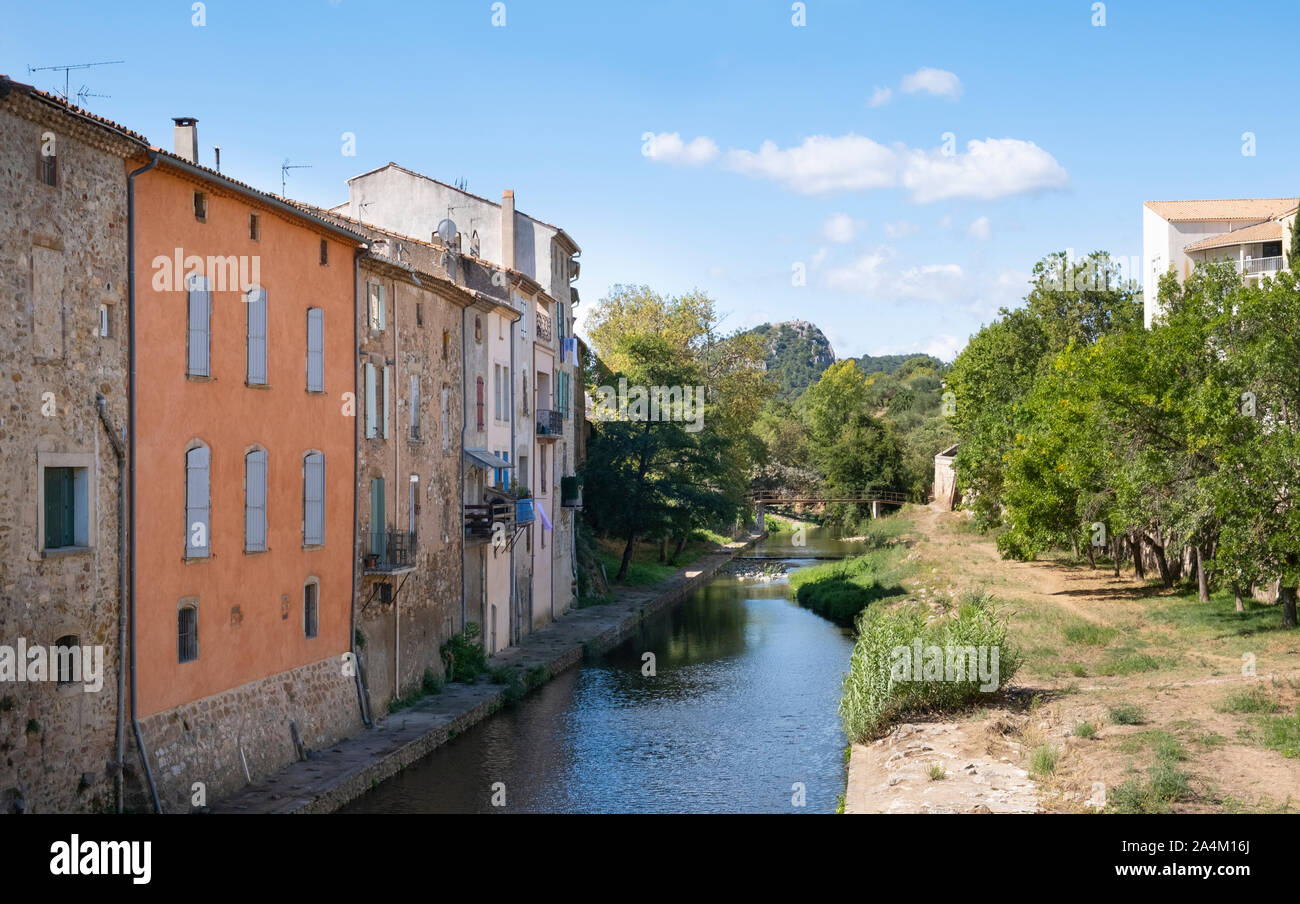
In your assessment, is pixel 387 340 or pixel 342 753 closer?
pixel 342 753

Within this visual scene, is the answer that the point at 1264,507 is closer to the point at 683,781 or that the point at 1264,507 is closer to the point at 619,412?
the point at 683,781

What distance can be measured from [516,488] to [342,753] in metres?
14.7

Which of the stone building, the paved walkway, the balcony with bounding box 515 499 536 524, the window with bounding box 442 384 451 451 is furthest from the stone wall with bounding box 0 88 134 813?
the balcony with bounding box 515 499 536 524

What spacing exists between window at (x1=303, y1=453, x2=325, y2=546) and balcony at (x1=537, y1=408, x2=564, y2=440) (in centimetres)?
1724

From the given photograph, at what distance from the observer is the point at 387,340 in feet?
86.2

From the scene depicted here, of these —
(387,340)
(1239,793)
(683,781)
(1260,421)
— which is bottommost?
(683,781)

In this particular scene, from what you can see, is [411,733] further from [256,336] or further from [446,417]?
[446,417]

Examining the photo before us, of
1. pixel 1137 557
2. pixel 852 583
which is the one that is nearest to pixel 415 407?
pixel 852 583

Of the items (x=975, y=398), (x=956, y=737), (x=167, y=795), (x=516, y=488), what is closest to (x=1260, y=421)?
(x=956, y=737)

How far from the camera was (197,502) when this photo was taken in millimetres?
18766

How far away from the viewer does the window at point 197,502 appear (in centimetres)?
1852

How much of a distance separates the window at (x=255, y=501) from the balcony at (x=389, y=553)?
4357 millimetres

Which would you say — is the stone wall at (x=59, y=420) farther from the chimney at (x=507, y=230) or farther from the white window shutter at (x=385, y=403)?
the chimney at (x=507, y=230)

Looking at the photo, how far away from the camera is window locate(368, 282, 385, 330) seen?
25656 mm
